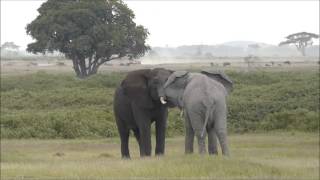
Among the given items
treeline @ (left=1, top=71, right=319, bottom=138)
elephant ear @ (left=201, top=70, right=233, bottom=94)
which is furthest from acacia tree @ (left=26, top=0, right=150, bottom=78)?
elephant ear @ (left=201, top=70, right=233, bottom=94)

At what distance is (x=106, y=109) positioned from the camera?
35.2m

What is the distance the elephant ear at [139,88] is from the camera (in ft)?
51.5

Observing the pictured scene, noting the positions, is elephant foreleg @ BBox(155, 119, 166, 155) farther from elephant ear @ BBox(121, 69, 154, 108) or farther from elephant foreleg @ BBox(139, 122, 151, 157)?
elephant ear @ BBox(121, 69, 154, 108)

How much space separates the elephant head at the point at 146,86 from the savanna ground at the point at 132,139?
4.66ft

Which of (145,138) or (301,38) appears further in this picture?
(301,38)

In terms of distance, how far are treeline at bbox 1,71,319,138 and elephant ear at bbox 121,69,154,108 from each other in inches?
583

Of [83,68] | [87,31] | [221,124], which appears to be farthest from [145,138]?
[83,68]

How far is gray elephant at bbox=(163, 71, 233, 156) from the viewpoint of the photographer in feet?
44.3

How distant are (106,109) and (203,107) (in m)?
22.1

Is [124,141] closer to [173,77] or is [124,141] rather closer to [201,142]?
[173,77]

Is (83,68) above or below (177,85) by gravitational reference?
below

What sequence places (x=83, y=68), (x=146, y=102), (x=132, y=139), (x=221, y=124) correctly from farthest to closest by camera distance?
(x=83, y=68), (x=132, y=139), (x=146, y=102), (x=221, y=124)

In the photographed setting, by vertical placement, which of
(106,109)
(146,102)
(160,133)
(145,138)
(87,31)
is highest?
(87,31)

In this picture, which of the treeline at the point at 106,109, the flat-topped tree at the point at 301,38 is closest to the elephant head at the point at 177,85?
the treeline at the point at 106,109
